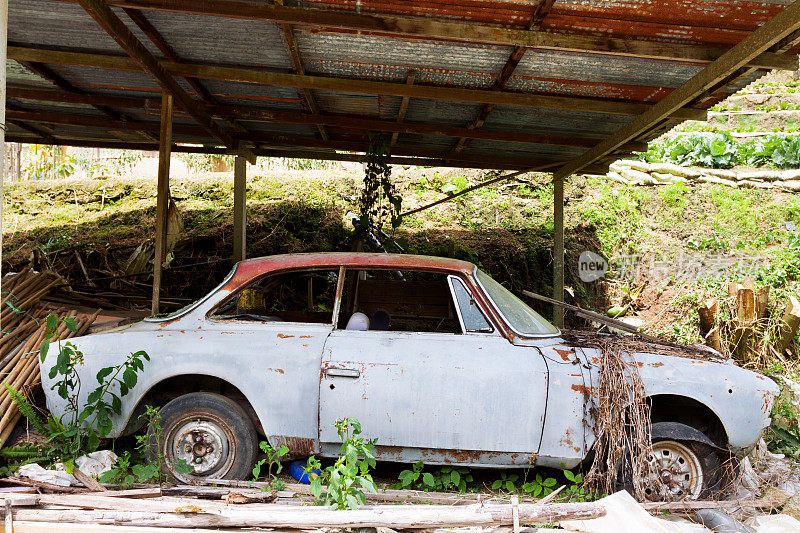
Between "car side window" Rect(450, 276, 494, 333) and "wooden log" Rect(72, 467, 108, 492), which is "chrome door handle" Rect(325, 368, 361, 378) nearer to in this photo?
"car side window" Rect(450, 276, 494, 333)

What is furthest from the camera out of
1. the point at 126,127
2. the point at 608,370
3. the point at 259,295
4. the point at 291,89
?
the point at 126,127

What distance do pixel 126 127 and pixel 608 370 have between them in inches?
286

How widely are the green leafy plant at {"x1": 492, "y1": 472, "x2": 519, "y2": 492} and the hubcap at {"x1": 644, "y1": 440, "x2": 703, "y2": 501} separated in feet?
3.12

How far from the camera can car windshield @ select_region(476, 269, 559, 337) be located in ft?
14.4

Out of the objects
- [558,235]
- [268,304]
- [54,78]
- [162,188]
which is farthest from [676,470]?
[54,78]

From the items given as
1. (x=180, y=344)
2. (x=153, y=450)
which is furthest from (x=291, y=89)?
(x=153, y=450)

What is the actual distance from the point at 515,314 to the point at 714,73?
110 inches

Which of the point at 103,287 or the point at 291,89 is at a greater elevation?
the point at 291,89

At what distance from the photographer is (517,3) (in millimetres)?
4520

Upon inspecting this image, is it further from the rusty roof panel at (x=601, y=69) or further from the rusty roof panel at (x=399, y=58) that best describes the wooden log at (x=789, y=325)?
the rusty roof panel at (x=399, y=58)

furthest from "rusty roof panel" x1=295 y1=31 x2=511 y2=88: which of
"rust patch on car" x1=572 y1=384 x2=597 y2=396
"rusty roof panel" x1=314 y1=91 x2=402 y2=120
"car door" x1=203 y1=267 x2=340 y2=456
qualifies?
"rust patch on car" x1=572 y1=384 x2=597 y2=396

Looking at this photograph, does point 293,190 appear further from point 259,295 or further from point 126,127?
point 259,295

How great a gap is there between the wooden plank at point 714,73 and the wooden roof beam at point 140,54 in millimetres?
5015

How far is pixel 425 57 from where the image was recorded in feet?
18.2
